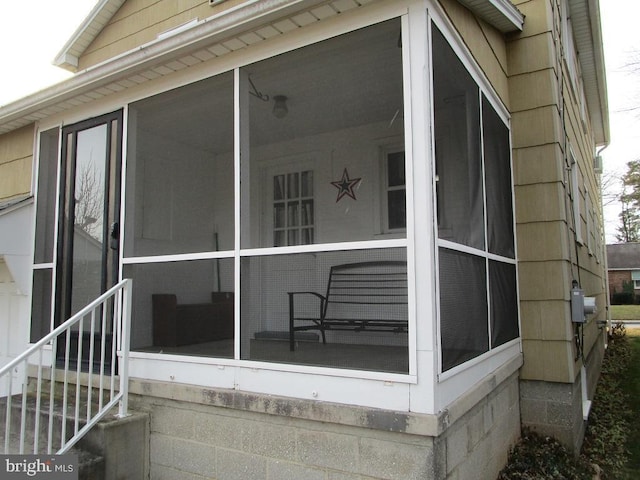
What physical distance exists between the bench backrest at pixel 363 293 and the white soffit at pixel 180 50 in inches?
61.1

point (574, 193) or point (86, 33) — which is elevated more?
point (86, 33)

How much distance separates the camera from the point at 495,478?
3.16 meters

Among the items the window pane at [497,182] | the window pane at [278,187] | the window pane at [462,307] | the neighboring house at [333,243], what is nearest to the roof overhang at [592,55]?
the neighboring house at [333,243]

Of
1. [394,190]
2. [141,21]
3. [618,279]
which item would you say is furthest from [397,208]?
[618,279]

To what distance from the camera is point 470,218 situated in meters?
3.15

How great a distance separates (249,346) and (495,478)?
1823 millimetres

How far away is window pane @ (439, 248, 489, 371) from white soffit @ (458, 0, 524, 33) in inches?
65.7

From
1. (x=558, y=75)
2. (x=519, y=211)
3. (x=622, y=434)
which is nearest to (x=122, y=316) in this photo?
(x=519, y=211)

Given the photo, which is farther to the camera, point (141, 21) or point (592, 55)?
point (592, 55)

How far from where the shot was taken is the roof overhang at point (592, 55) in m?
6.15

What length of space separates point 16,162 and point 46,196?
604 millimetres

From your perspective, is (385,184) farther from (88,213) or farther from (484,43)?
(88,213)

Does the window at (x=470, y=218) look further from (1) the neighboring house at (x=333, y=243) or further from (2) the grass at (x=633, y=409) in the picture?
(2) the grass at (x=633, y=409)

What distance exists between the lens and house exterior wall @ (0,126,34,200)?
14.1 feet
